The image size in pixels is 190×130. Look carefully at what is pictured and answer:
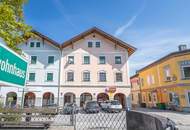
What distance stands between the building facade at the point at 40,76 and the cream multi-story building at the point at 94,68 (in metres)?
1.32

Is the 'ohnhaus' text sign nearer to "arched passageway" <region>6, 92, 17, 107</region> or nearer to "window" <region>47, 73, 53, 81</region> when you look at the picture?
"window" <region>47, 73, 53, 81</region>

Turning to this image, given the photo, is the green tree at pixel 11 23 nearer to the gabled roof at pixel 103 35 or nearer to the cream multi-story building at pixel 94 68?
the cream multi-story building at pixel 94 68

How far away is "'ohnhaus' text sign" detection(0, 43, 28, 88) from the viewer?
6.67 feet

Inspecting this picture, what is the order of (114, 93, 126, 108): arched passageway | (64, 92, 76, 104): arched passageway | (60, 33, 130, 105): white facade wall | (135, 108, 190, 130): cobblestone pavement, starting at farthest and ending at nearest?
1. (114, 93, 126, 108): arched passageway
2. (64, 92, 76, 104): arched passageway
3. (60, 33, 130, 105): white facade wall
4. (135, 108, 190, 130): cobblestone pavement

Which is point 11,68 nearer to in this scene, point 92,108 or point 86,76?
point 92,108

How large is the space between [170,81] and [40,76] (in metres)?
20.5

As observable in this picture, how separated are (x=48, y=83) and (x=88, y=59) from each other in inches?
303

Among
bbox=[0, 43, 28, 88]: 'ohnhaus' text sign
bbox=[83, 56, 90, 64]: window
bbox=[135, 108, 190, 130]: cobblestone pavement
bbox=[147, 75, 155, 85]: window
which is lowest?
bbox=[135, 108, 190, 130]: cobblestone pavement

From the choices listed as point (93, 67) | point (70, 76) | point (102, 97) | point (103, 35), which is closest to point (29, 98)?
point (70, 76)

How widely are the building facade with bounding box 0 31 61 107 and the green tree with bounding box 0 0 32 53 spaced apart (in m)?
17.1

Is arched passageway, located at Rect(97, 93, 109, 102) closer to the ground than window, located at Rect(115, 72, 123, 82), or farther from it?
closer to the ground

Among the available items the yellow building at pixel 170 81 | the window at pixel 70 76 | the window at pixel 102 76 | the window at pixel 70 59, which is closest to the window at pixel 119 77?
the window at pixel 102 76

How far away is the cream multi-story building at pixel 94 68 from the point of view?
88.4 ft

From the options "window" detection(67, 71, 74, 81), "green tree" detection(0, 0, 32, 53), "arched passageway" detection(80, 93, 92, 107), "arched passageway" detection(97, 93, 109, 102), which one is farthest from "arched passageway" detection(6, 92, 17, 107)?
"green tree" detection(0, 0, 32, 53)
